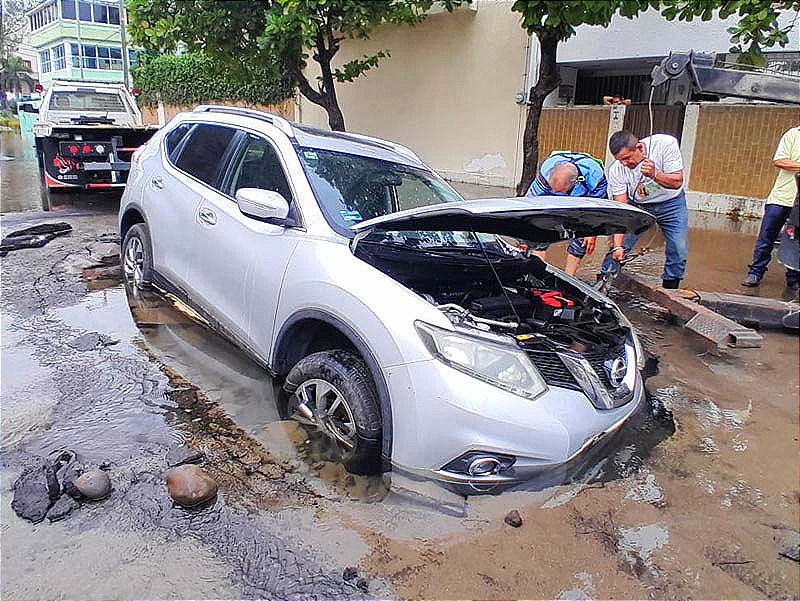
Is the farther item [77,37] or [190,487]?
[77,37]

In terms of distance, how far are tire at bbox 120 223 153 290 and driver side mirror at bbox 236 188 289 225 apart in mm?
1816

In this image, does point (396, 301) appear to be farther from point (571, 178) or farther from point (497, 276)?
point (571, 178)

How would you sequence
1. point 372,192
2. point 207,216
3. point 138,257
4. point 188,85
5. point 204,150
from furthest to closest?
point 188,85 < point 138,257 < point 204,150 < point 207,216 < point 372,192

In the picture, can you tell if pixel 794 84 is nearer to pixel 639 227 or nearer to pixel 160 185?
pixel 639 227

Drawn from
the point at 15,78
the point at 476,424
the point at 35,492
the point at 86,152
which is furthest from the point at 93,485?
the point at 15,78

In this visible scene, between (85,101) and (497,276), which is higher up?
(85,101)

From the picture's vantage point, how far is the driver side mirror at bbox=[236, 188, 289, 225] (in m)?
3.38

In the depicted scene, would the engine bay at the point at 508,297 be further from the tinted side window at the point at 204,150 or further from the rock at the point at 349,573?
the tinted side window at the point at 204,150

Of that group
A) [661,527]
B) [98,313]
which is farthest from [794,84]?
[98,313]

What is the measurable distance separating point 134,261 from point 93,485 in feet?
9.71

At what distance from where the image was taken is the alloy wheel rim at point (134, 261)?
5230mm

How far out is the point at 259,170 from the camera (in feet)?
12.9

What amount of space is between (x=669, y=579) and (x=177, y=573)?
192 cm

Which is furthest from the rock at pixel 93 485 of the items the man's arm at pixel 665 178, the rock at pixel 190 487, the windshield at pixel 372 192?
the man's arm at pixel 665 178
